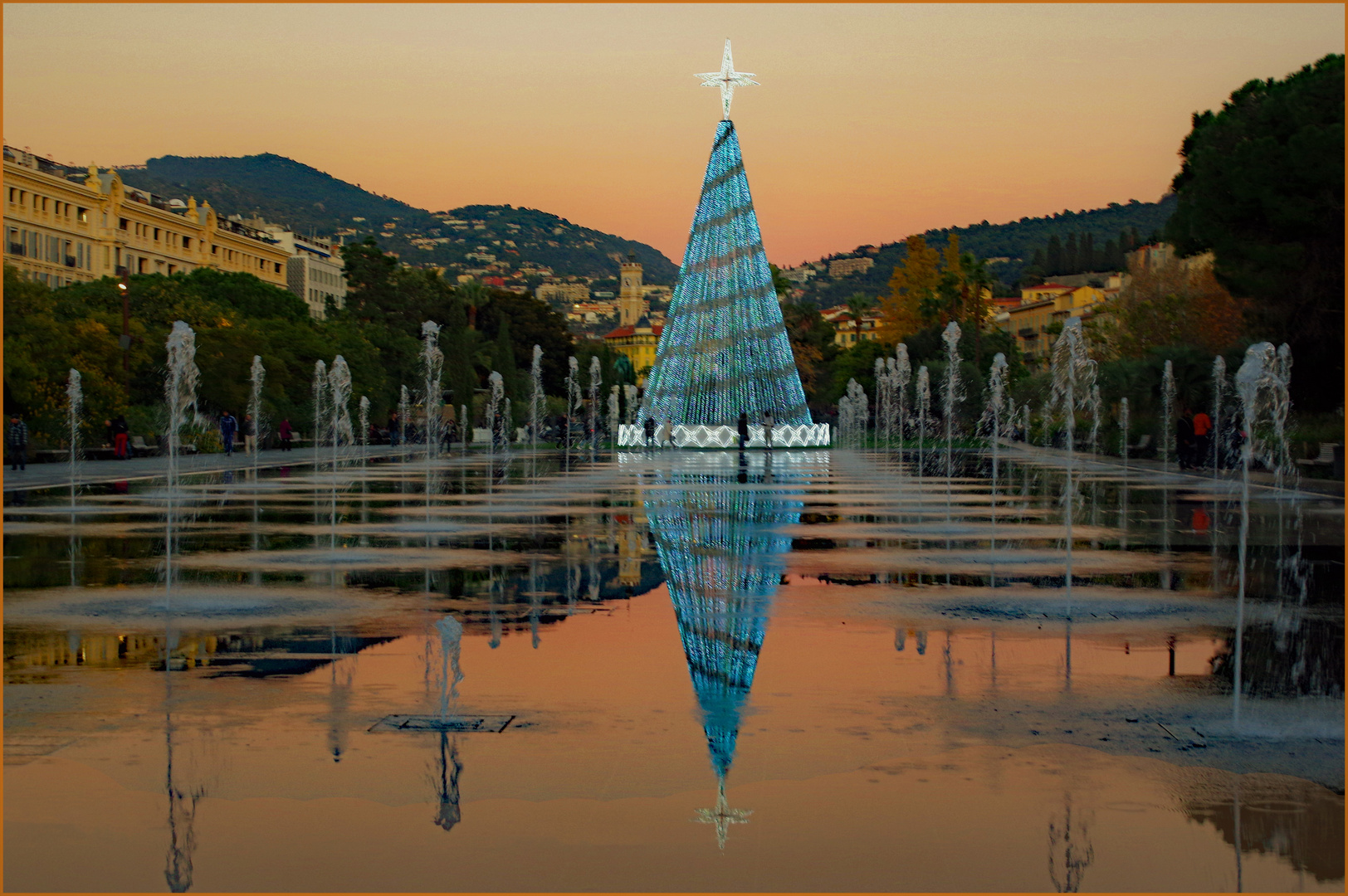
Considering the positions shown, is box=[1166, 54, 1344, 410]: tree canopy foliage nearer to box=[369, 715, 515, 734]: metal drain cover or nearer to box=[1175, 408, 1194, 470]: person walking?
box=[1175, 408, 1194, 470]: person walking

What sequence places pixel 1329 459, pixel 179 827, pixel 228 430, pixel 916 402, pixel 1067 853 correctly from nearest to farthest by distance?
pixel 1067 853
pixel 179 827
pixel 1329 459
pixel 228 430
pixel 916 402

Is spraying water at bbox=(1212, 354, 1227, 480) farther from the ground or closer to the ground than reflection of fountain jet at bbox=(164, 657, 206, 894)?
farther from the ground

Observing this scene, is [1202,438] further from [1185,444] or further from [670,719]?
[670,719]

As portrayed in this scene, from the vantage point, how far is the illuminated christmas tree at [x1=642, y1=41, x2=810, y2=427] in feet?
166

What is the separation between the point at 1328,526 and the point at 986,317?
7585 cm

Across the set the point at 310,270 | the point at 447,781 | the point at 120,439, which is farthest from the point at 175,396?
the point at 310,270

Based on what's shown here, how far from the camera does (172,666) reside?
28.0ft

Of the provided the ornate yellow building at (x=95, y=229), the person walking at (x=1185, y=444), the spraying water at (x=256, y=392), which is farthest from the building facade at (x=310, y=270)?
the person walking at (x=1185, y=444)

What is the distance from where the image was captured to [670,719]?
704 centimetres

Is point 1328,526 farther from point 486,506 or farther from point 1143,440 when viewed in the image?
point 1143,440

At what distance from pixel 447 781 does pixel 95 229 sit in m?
88.8

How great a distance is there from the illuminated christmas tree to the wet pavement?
116 ft

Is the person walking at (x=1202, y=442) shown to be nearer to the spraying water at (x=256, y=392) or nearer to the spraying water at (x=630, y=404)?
the spraying water at (x=256, y=392)

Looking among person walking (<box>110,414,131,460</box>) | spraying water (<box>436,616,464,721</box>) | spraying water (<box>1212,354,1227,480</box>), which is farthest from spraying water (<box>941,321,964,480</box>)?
person walking (<box>110,414,131,460</box>)
